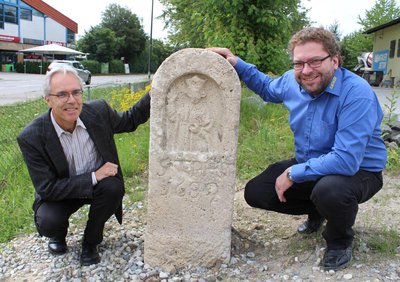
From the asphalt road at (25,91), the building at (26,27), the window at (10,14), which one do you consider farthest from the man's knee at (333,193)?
the window at (10,14)

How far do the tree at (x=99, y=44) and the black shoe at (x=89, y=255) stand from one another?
40062 millimetres

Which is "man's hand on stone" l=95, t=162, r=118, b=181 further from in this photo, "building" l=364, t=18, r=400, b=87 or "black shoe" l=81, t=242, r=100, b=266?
"building" l=364, t=18, r=400, b=87

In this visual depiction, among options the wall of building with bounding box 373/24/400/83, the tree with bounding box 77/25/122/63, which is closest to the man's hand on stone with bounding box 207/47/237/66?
the wall of building with bounding box 373/24/400/83

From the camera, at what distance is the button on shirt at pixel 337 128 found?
2393 millimetres

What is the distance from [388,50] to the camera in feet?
73.3

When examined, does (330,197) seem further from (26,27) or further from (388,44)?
(26,27)

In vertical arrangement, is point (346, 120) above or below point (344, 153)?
above

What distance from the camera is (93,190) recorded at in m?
2.69

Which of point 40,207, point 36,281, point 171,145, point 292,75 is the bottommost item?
point 36,281

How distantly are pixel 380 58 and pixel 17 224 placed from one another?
78.7 feet

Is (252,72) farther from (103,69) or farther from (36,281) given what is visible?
(103,69)

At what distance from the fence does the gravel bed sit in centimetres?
177

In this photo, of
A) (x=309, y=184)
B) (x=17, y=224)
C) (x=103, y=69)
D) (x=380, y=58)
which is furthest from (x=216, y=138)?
(x=103, y=69)

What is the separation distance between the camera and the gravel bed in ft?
8.46
